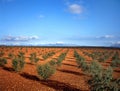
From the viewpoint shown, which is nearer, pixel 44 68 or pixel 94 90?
pixel 94 90

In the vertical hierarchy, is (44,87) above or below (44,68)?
below

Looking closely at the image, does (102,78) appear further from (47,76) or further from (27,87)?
(47,76)

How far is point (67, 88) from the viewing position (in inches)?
641

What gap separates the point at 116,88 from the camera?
37.4 ft

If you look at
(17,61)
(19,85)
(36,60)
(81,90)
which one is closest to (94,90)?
(81,90)

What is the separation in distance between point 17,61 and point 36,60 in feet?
31.9

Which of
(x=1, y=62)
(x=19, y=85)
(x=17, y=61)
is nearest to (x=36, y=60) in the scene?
(x=1, y=62)

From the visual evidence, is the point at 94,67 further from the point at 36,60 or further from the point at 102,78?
the point at 36,60

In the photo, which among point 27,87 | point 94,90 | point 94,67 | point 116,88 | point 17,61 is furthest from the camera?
point 17,61

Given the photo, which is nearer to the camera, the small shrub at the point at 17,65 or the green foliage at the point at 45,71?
the green foliage at the point at 45,71

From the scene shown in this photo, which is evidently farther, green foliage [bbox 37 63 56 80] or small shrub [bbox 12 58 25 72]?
small shrub [bbox 12 58 25 72]

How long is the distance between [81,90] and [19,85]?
16.3ft

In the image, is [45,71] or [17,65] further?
[17,65]

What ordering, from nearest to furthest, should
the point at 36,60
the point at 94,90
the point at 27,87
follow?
the point at 94,90 < the point at 27,87 < the point at 36,60
